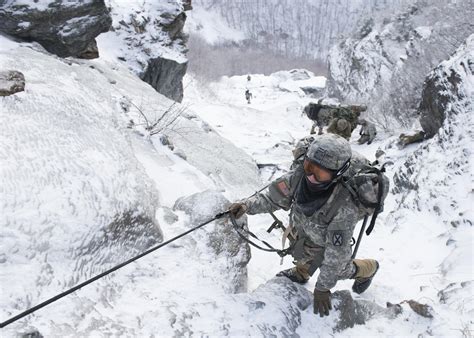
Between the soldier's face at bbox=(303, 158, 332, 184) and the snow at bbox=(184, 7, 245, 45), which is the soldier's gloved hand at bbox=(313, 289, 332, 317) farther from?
the snow at bbox=(184, 7, 245, 45)

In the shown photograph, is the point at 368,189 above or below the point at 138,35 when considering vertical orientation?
above

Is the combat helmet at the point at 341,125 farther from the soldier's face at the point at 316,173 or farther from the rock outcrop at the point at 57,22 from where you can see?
the rock outcrop at the point at 57,22

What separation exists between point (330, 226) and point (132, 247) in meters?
1.57

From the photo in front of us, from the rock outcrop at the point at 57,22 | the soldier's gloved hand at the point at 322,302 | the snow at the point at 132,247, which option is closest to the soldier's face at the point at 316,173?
the soldier's gloved hand at the point at 322,302

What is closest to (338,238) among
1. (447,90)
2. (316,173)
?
(316,173)

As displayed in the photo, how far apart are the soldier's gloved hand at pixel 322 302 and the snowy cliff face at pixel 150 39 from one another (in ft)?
29.7

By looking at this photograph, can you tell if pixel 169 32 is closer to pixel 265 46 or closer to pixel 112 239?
pixel 112 239

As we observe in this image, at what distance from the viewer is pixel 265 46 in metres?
90.2

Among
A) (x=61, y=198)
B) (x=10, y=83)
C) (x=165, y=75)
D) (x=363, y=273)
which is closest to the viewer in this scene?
(x=61, y=198)

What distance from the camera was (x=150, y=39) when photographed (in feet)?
38.2

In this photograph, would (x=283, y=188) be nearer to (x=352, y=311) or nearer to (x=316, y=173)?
(x=316, y=173)

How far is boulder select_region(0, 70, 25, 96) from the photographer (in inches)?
155

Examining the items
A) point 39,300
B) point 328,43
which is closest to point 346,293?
point 39,300

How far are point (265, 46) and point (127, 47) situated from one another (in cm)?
8318
